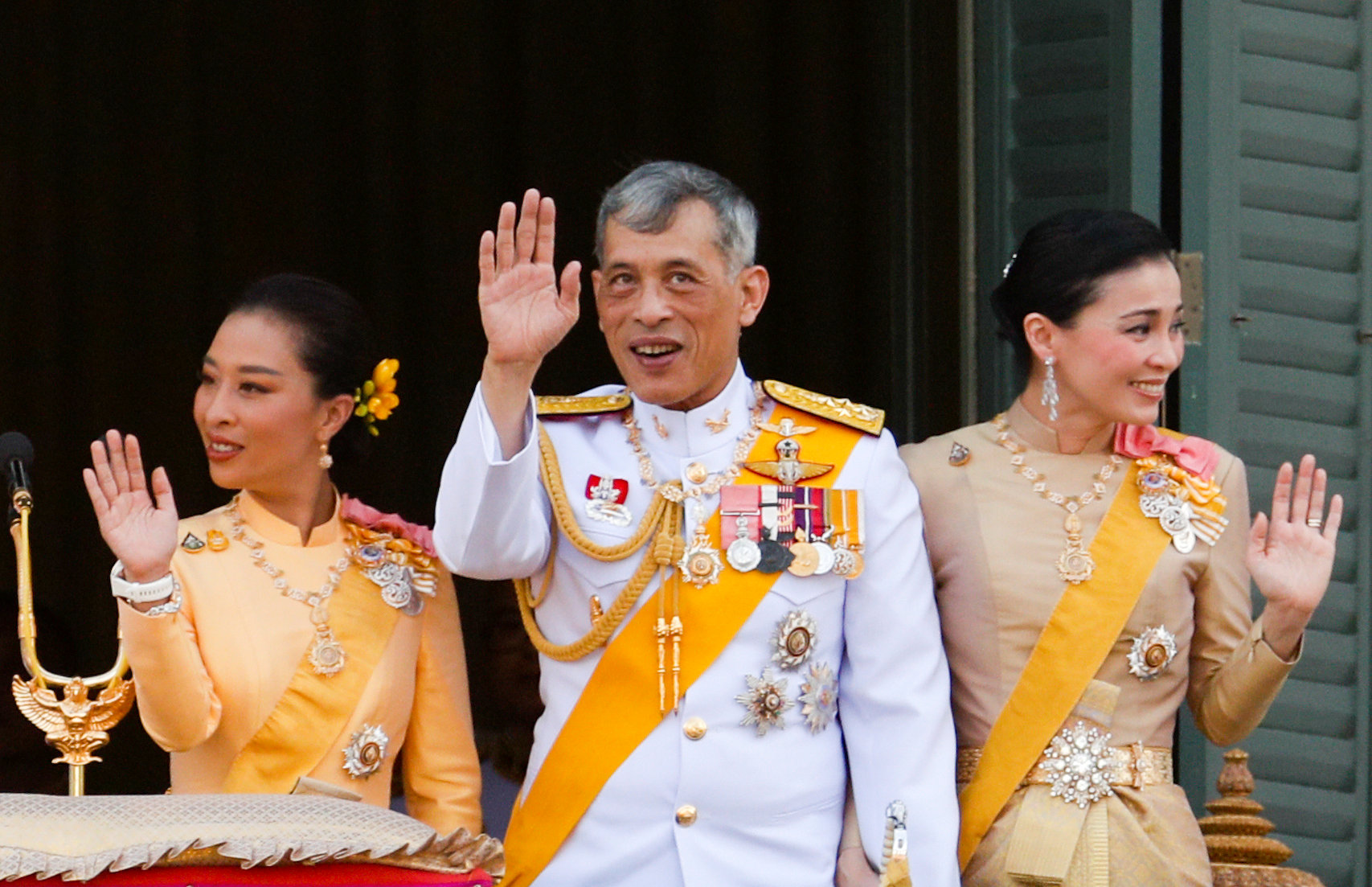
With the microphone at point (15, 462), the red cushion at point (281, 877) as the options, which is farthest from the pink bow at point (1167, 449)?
the microphone at point (15, 462)

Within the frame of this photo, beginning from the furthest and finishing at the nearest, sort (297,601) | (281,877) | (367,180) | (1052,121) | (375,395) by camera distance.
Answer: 1. (367,180)
2. (1052,121)
3. (375,395)
4. (297,601)
5. (281,877)

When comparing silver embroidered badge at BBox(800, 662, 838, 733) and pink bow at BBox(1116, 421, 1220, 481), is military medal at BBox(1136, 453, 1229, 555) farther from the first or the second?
silver embroidered badge at BBox(800, 662, 838, 733)

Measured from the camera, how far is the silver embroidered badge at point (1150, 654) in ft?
10.8

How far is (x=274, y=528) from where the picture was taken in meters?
3.44

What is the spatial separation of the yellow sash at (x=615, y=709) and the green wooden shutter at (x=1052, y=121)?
104cm

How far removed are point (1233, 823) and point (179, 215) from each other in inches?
150

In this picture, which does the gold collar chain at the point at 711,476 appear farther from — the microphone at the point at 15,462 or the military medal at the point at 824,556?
the microphone at the point at 15,462

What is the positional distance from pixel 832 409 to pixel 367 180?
3.37 meters

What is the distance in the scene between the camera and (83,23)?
243 inches

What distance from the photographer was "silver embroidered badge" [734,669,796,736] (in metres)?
3.15

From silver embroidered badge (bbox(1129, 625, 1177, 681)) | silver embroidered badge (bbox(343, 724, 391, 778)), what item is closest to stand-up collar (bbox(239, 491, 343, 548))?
silver embroidered badge (bbox(343, 724, 391, 778))

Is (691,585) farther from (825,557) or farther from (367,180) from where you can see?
(367,180)

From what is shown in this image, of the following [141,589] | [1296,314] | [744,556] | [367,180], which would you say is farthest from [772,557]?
[367,180]

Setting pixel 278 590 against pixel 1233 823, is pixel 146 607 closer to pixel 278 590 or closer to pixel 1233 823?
pixel 278 590
